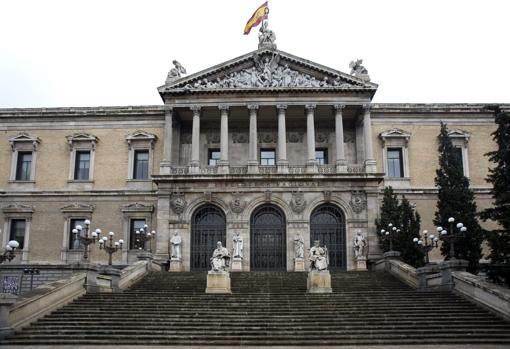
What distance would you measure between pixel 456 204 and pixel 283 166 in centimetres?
1072

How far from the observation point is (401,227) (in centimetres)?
3234

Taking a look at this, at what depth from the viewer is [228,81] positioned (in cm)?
3781

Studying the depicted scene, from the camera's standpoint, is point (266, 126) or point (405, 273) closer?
point (405, 273)

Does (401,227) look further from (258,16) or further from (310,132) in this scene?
(258,16)

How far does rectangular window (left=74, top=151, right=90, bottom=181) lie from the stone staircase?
17753 mm

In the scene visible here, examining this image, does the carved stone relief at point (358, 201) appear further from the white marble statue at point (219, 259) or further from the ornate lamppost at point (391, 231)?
the white marble statue at point (219, 259)

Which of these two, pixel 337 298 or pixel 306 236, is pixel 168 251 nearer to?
pixel 306 236

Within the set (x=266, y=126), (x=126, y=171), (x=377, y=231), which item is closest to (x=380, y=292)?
(x=377, y=231)

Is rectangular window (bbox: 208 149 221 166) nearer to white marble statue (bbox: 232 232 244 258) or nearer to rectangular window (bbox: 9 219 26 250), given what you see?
white marble statue (bbox: 232 232 244 258)

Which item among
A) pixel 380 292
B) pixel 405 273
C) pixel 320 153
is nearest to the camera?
pixel 380 292

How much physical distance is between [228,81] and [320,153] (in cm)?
826

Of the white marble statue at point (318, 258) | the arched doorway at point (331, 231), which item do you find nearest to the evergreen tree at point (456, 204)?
the arched doorway at point (331, 231)

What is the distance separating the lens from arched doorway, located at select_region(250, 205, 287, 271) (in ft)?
116

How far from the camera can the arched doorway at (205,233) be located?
3544 cm
